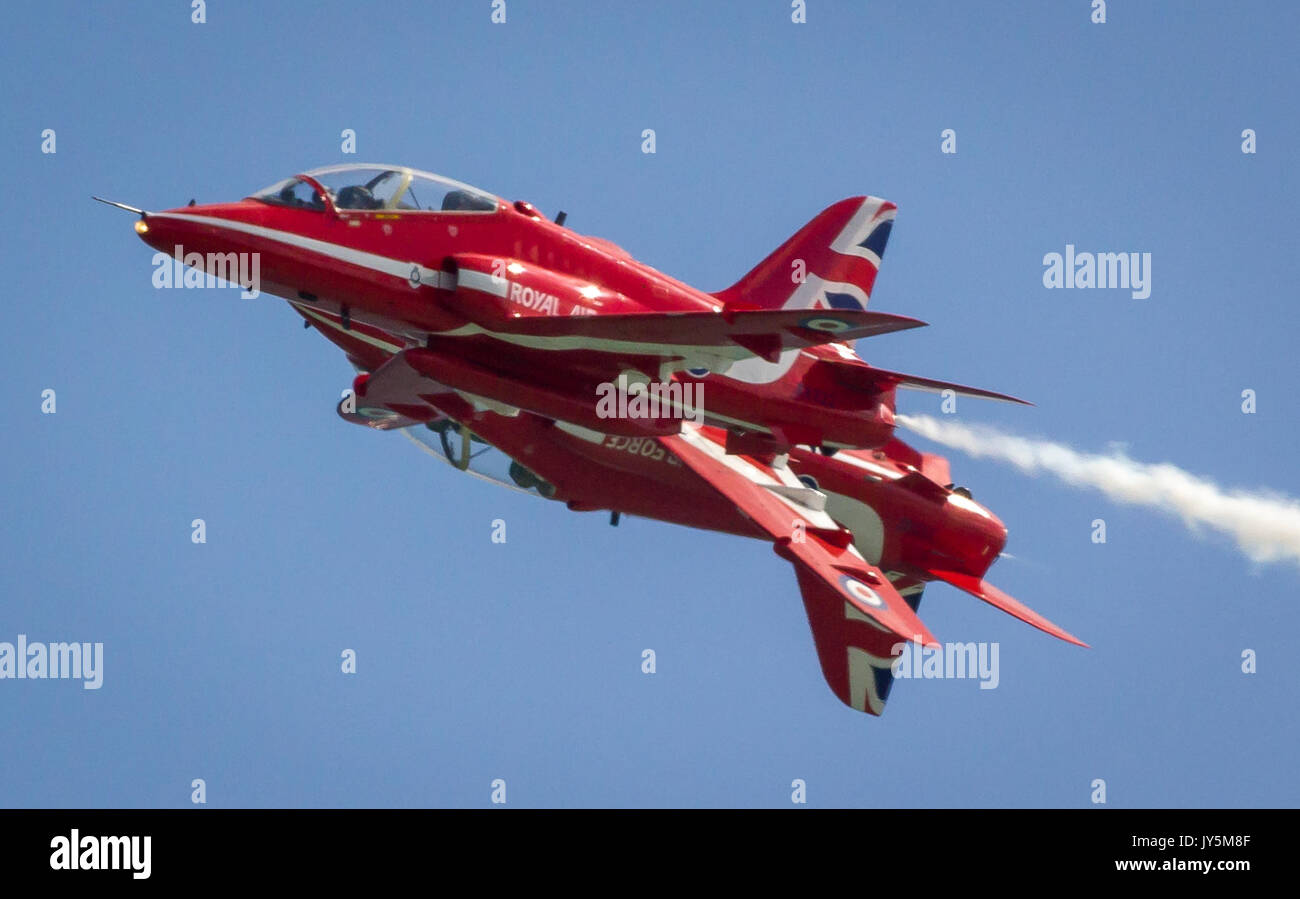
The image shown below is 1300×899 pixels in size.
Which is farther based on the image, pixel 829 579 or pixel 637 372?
pixel 829 579

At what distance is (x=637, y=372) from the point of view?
2331 centimetres

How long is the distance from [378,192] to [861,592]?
8868 mm

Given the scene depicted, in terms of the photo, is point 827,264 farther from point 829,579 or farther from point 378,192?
point 378,192

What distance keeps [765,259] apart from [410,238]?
24.4 ft

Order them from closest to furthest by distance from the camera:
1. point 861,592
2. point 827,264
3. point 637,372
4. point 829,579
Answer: point 637,372 → point 861,592 → point 829,579 → point 827,264

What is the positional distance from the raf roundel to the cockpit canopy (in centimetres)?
747

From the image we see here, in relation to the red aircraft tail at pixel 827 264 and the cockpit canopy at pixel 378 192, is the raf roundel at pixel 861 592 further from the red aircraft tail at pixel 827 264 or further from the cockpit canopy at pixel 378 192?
the cockpit canopy at pixel 378 192

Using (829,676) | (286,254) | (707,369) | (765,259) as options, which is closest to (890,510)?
(829,676)

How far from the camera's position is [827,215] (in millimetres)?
28375

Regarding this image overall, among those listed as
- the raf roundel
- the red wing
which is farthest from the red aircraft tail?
the raf roundel

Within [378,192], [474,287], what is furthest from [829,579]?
[378,192]

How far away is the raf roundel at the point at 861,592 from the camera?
2514 cm

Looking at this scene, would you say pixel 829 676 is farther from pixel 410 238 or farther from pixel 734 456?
pixel 410 238

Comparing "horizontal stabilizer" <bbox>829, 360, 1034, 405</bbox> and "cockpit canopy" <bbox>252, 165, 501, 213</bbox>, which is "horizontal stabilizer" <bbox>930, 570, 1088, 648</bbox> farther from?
"cockpit canopy" <bbox>252, 165, 501, 213</bbox>
